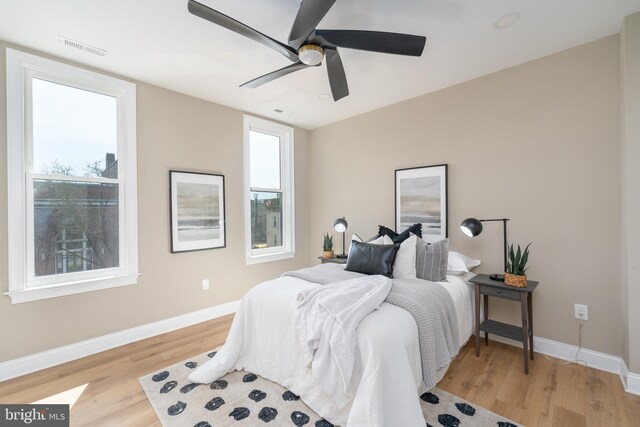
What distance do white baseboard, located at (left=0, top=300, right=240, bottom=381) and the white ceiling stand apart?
2.67 meters

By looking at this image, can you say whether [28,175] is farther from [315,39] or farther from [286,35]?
[315,39]

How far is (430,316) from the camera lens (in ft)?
6.29

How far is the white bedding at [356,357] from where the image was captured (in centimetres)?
148

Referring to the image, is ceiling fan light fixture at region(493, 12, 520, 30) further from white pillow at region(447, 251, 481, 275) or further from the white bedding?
the white bedding

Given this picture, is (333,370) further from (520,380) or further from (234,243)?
(234,243)

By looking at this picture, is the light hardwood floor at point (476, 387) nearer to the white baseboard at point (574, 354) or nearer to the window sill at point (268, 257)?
the white baseboard at point (574, 354)

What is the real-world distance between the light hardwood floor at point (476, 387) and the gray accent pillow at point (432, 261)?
76cm

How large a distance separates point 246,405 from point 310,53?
2465 millimetres

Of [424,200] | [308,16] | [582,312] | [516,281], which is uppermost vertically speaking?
[308,16]

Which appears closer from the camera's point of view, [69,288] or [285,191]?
[69,288]

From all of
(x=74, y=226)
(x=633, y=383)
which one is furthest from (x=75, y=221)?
(x=633, y=383)

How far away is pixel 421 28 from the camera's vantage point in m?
2.17

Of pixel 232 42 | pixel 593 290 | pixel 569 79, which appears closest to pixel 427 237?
pixel 593 290

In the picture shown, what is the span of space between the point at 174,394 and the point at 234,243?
1995 mm
